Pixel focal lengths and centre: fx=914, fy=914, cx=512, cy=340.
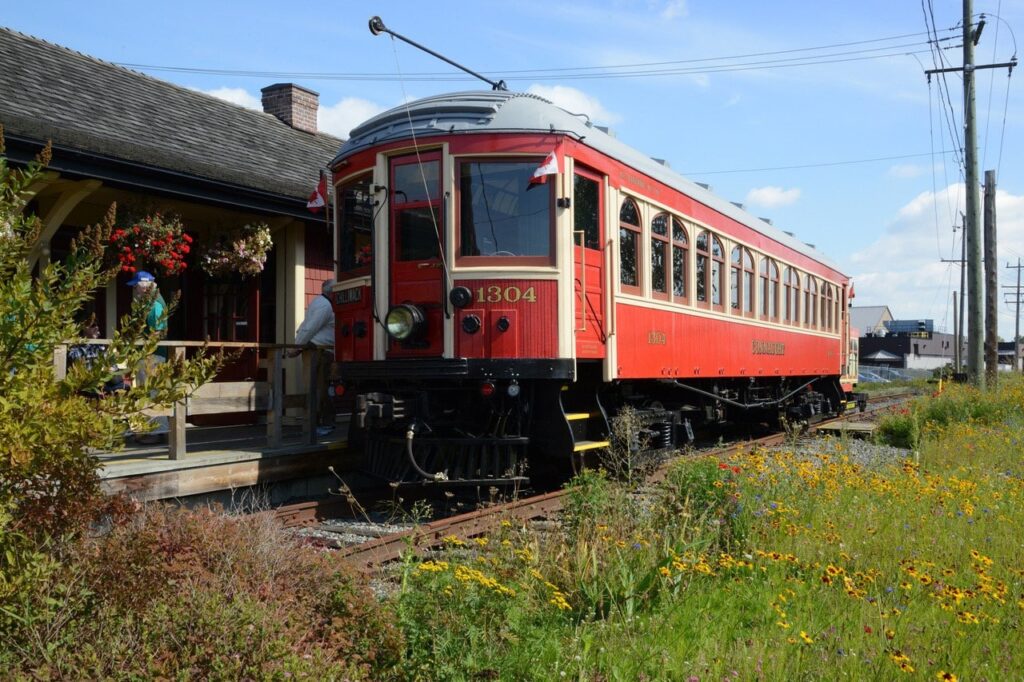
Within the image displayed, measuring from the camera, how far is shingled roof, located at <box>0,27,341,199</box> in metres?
9.22

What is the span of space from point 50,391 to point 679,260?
7.76 m

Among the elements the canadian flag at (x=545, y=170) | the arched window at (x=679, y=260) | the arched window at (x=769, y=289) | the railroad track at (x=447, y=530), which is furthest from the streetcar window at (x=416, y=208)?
the arched window at (x=769, y=289)

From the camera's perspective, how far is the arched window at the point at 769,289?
522 inches

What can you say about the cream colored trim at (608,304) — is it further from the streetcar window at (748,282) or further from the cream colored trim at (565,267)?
the streetcar window at (748,282)

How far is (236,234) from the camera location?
10.9 metres

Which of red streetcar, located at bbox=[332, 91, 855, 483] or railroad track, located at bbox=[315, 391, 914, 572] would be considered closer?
railroad track, located at bbox=[315, 391, 914, 572]

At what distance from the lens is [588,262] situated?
325 inches

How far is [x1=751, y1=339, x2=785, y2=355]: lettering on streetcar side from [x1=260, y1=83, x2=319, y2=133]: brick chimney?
8.32m

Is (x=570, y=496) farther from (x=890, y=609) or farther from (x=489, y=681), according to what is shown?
(x=489, y=681)

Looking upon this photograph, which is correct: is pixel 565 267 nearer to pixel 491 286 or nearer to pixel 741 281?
pixel 491 286

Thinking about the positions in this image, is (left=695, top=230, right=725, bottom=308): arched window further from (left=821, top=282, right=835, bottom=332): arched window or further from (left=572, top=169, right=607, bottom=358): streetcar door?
(left=821, top=282, right=835, bottom=332): arched window

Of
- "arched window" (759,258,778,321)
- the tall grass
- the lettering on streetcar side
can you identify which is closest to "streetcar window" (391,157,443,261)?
the tall grass

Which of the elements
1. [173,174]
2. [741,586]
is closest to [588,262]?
[741,586]

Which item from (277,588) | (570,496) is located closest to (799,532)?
(570,496)
